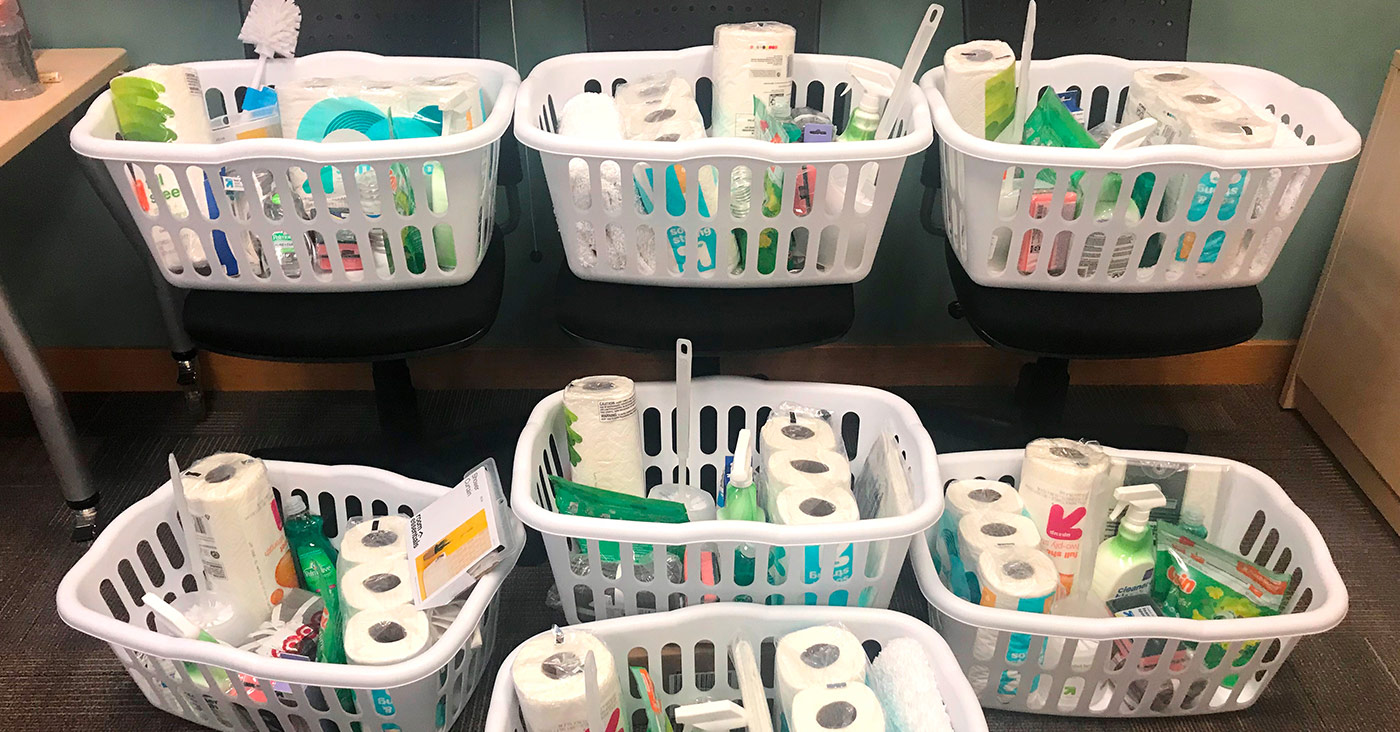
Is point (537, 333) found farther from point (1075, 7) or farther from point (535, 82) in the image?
point (1075, 7)

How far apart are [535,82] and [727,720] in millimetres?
930

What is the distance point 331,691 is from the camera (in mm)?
1209

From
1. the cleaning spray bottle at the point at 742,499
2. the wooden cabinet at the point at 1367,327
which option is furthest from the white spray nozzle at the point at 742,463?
the wooden cabinet at the point at 1367,327

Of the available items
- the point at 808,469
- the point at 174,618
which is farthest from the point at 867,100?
the point at 174,618

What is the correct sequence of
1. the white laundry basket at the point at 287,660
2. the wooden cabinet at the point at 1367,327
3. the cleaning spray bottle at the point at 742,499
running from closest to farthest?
the white laundry basket at the point at 287,660 → the cleaning spray bottle at the point at 742,499 → the wooden cabinet at the point at 1367,327

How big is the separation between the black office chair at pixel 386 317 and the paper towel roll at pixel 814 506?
491 millimetres

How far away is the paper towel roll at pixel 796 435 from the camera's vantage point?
1397mm

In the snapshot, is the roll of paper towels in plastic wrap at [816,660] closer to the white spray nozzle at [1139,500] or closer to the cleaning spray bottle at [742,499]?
the cleaning spray bottle at [742,499]

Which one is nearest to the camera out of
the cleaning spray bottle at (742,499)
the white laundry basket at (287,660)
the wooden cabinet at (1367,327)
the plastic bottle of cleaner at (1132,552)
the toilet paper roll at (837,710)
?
the toilet paper roll at (837,710)

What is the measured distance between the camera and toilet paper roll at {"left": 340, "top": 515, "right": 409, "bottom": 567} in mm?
1350

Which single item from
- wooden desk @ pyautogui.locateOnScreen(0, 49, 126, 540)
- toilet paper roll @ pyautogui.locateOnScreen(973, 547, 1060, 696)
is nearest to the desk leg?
wooden desk @ pyautogui.locateOnScreen(0, 49, 126, 540)

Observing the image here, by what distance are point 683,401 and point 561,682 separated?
0.44 meters

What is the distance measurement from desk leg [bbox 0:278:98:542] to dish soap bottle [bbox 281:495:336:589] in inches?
17.1

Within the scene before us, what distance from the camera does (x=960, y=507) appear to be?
140 cm
